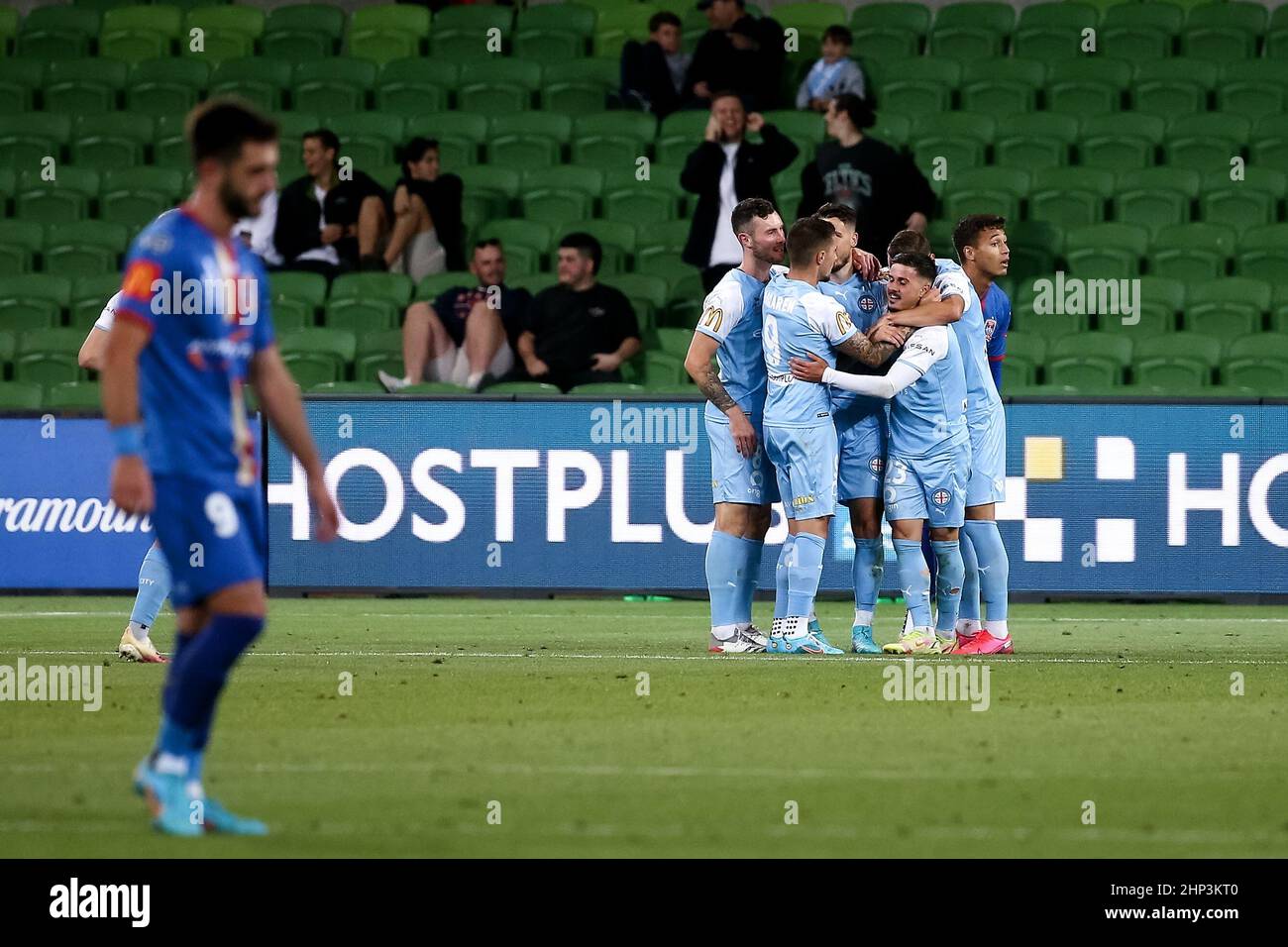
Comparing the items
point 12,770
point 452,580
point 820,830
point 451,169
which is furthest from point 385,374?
point 820,830

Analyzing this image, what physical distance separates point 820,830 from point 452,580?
874 cm

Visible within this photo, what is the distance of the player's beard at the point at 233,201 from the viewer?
544 centimetres

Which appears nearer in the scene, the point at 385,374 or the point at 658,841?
the point at 658,841

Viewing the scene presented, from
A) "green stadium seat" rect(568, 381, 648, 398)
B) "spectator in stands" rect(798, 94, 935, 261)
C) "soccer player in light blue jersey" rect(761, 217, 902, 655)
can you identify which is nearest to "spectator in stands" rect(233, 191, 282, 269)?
"green stadium seat" rect(568, 381, 648, 398)

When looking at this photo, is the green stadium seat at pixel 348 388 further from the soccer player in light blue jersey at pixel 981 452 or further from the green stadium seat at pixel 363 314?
the soccer player in light blue jersey at pixel 981 452

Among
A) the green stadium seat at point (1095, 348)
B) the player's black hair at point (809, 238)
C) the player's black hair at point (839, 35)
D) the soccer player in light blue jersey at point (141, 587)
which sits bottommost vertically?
the soccer player in light blue jersey at point (141, 587)

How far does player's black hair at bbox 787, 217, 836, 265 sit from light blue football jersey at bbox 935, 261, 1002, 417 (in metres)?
0.67

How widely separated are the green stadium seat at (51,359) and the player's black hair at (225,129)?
1122 centimetres

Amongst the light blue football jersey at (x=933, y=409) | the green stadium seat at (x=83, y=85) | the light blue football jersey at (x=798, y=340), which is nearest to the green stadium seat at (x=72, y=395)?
the green stadium seat at (x=83, y=85)

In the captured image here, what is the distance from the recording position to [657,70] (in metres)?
18.2

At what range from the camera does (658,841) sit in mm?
5348

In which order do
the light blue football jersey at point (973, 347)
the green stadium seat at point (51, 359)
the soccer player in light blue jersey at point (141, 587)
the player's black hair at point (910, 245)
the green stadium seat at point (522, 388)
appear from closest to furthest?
the soccer player in light blue jersey at point (141, 587) < the player's black hair at point (910, 245) < the light blue football jersey at point (973, 347) < the green stadium seat at point (522, 388) < the green stadium seat at point (51, 359)

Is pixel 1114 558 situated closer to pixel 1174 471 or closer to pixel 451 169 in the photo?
pixel 1174 471

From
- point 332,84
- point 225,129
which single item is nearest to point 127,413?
point 225,129
